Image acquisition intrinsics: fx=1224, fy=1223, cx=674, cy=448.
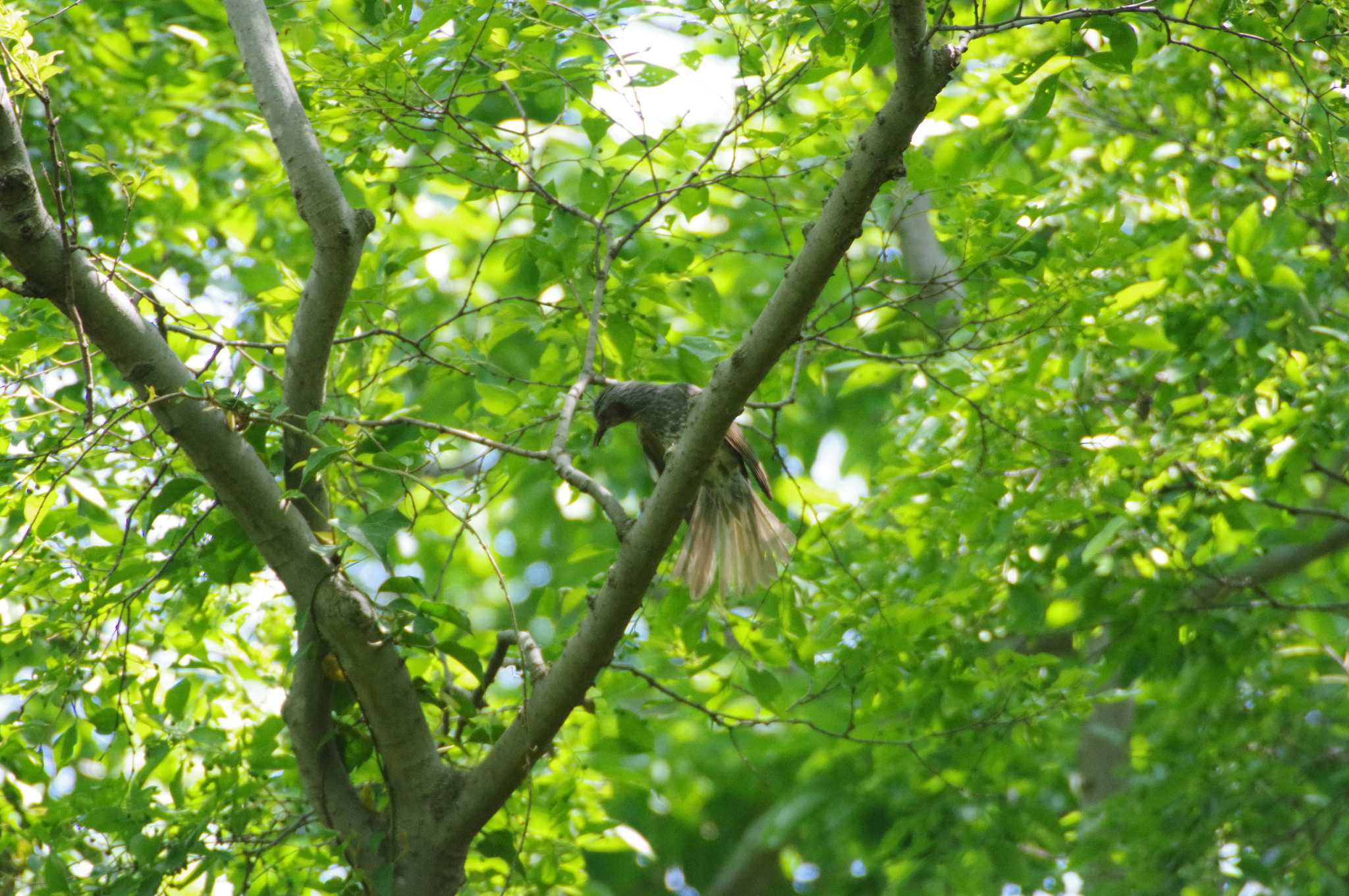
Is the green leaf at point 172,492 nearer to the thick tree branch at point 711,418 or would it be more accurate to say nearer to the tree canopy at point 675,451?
the tree canopy at point 675,451

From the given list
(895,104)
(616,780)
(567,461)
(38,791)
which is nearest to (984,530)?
(616,780)

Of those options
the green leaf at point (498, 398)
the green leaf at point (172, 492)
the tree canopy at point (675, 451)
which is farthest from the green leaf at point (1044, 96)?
the green leaf at point (172, 492)

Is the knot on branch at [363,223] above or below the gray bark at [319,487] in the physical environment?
above

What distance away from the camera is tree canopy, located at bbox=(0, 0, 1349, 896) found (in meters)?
3.08

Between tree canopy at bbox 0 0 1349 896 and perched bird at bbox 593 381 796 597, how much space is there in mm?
192

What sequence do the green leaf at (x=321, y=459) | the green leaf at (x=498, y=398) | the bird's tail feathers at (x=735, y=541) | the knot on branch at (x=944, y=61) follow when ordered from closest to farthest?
1. the knot on branch at (x=944, y=61)
2. the green leaf at (x=321, y=459)
3. the green leaf at (x=498, y=398)
4. the bird's tail feathers at (x=735, y=541)

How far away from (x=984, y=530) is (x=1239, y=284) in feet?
4.27

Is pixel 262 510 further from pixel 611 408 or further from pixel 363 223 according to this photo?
pixel 611 408

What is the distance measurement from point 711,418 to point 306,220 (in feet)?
3.95

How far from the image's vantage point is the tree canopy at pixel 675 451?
3.08 m

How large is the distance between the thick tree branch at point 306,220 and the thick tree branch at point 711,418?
77cm

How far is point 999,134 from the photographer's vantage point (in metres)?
4.89

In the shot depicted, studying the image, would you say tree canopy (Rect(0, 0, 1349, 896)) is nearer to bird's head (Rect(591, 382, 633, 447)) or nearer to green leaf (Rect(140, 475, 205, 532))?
green leaf (Rect(140, 475, 205, 532))

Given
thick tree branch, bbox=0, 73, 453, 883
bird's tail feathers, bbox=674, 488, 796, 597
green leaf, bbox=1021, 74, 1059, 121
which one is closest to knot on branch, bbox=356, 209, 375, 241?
thick tree branch, bbox=0, 73, 453, 883
